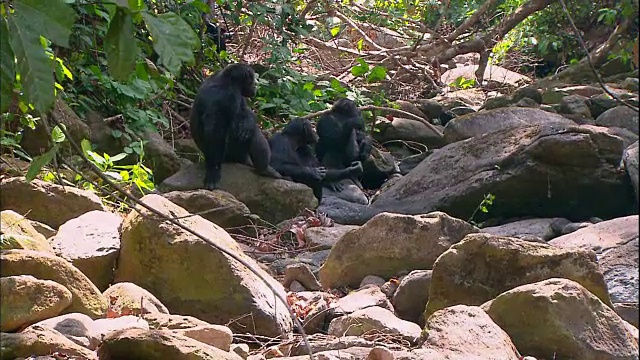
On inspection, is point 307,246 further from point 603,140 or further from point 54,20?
point 54,20

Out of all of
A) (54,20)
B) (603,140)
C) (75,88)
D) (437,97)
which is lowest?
(437,97)

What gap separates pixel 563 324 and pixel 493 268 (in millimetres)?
746

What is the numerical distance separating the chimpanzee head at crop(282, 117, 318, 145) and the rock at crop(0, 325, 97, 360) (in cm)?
752

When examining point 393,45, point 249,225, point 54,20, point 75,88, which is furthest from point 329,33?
point 54,20

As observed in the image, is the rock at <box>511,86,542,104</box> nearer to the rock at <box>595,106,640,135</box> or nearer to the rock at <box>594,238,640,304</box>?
the rock at <box>595,106,640,135</box>

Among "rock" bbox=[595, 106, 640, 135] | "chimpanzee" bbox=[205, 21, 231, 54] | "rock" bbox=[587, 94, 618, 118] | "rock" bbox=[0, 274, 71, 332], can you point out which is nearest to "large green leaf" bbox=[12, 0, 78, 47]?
"rock" bbox=[0, 274, 71, 332]

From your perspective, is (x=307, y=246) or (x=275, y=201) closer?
(x=307, y=246)

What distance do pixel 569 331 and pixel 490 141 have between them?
4799mm

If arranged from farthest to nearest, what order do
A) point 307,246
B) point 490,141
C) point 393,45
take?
point 393,45, point 490,141, point 307,246

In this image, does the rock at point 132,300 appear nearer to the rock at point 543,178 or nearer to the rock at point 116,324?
the rock at point 116,324

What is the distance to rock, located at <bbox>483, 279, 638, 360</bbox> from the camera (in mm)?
3559

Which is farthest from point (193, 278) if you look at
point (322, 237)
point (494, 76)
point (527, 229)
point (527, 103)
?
point (494, 76)

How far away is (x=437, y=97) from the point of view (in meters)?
14.8

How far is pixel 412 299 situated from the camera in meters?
4.78
